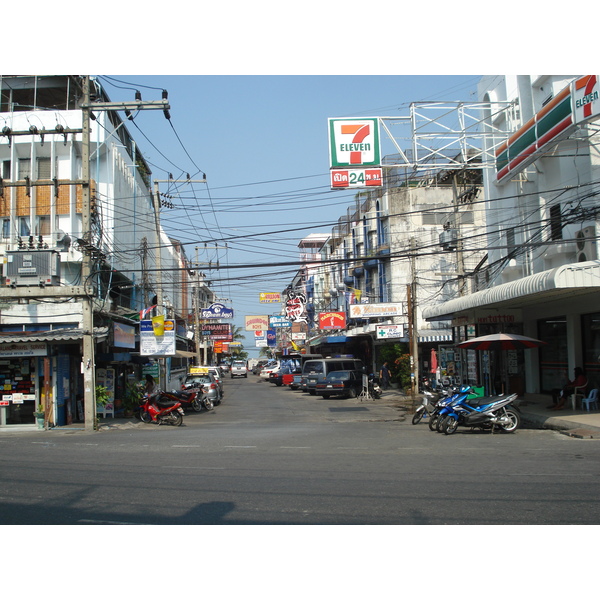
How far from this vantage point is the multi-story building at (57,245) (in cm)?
2192

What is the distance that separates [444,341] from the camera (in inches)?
1585

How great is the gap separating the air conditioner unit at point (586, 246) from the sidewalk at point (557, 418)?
4.95 meters

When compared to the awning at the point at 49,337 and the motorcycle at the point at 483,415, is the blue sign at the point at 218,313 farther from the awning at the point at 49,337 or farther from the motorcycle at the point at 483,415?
the motorcycle at the point at 483,415

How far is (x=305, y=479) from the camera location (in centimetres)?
980

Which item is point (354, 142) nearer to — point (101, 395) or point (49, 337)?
point (49, 337)

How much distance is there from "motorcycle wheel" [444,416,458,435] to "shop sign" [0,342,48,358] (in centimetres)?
1360

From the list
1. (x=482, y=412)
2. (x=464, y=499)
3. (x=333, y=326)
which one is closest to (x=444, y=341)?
(x=333, y=326)

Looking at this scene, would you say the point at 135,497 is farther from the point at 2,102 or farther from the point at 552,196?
the point at 2,102

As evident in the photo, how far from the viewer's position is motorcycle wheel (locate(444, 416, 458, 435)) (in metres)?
17.0

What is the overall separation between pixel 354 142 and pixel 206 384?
17.4m

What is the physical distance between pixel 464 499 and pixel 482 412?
29.9 feet

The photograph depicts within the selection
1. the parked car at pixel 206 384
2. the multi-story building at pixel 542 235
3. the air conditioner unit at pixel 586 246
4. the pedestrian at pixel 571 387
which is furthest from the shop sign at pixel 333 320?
the pedestrian at pixel 571 387

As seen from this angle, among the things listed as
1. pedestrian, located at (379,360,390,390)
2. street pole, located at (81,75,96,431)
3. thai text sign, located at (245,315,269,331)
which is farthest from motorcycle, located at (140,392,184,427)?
thai text sign, located at (245,315,269,331)

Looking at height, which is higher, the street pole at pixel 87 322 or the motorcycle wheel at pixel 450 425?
the street pole at pixel 87 322
